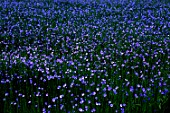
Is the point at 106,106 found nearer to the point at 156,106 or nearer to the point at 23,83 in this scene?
the point at 156,106

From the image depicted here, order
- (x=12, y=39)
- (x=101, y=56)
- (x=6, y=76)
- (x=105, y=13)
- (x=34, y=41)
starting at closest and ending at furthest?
(x=6, y=76) < (x=101, y=56) < (x=34, y=41) < (x=12, y=39) < (x=105, y=13)

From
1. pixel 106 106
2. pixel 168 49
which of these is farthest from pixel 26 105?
pixel 168 49

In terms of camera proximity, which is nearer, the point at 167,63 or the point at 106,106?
the point at 106,106

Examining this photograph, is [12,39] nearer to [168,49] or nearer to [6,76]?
[6,76]

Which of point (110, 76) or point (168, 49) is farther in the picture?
point (168, 49)

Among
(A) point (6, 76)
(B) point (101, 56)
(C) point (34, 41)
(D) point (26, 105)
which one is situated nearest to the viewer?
(D) point (26, 105)

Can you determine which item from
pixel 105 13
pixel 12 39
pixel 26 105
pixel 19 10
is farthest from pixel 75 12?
pixel 26 105
